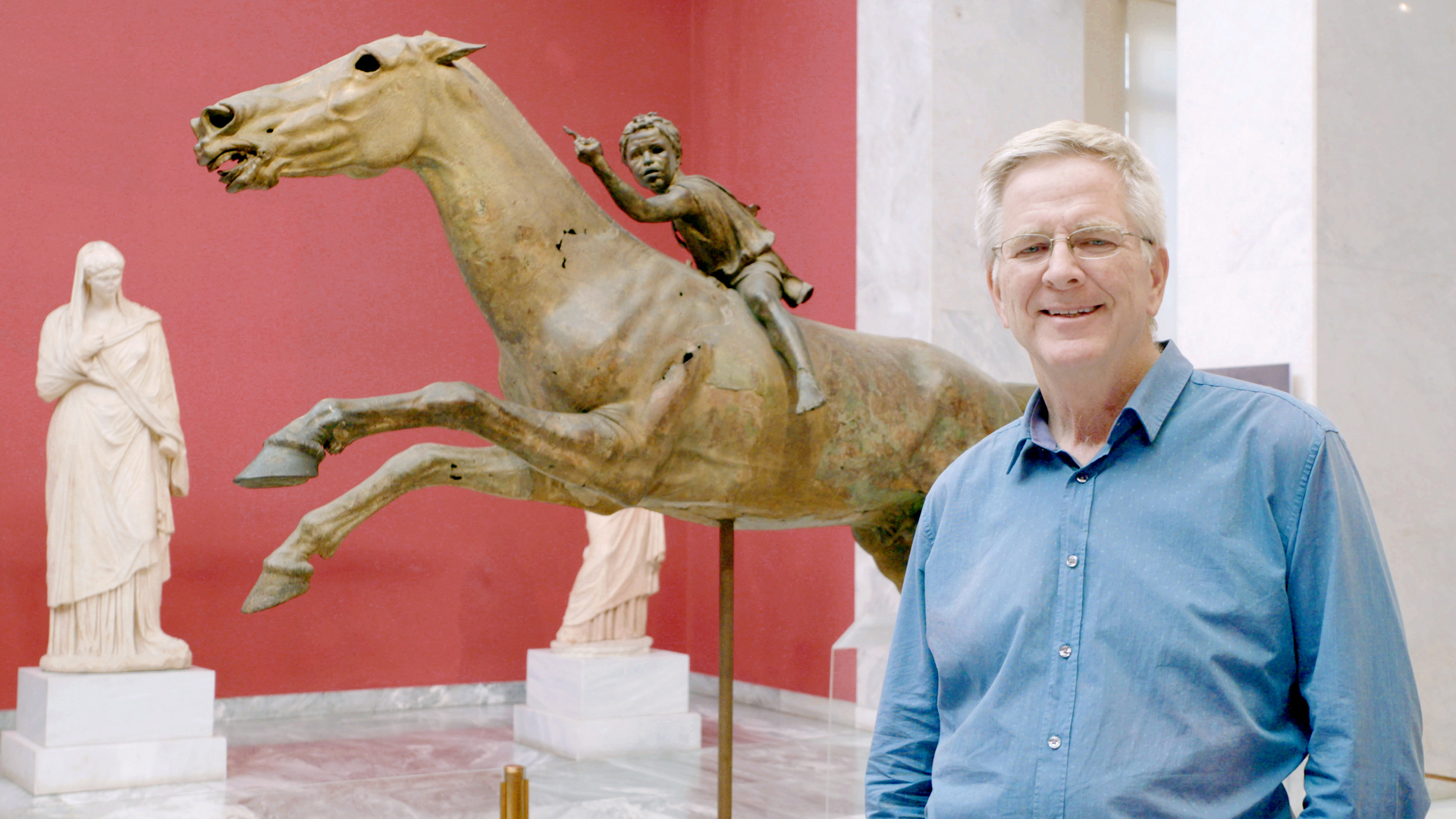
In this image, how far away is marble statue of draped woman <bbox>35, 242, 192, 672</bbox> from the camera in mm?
7414

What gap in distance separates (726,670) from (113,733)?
15.5ft

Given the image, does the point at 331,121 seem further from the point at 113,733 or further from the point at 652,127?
the point at 113,733

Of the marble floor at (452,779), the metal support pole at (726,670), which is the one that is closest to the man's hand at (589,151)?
the metal support pole at (726,670)

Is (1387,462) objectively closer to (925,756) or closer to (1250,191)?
(1250,191)

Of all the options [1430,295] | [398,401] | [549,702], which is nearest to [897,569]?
[398,401]

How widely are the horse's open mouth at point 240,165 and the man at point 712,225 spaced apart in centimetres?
87

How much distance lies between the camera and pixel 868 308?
8.99 meters

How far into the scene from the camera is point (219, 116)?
330 centimetres

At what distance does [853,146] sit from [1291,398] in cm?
788

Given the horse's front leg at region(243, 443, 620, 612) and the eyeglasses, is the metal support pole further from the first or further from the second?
the eyeglasses

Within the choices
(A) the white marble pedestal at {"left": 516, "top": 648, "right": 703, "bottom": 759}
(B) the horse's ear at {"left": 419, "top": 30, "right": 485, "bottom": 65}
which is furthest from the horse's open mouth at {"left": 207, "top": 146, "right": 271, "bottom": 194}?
(A) the white marble pedestal at {"left": 516, "top": 648, "right": 703, "bottom": 759}

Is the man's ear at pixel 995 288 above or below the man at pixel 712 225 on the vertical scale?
below

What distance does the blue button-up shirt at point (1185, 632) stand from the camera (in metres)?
1.60

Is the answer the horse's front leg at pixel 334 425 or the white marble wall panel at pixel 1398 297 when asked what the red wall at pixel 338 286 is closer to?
the white marble wall panel at pixel 1398 297
